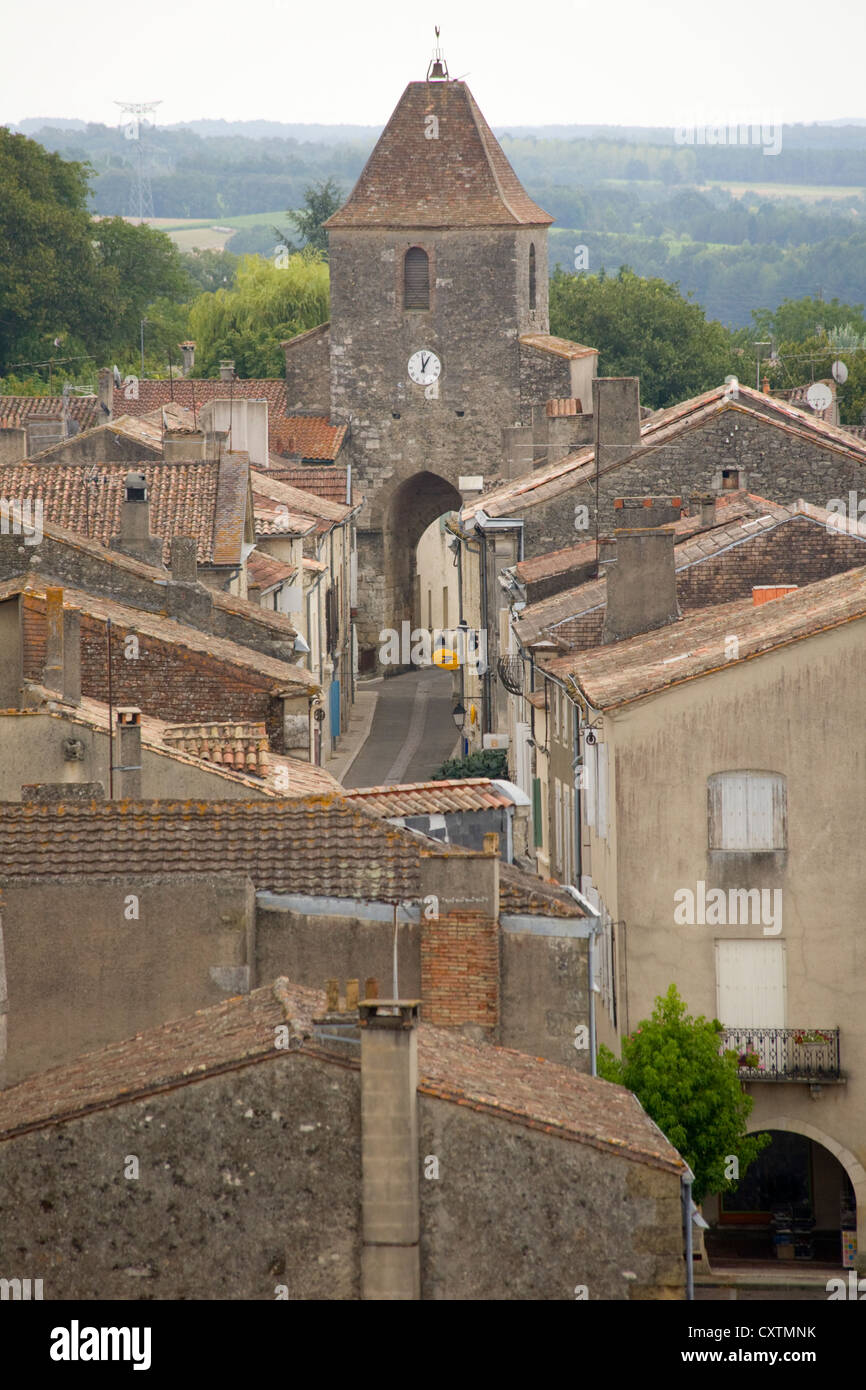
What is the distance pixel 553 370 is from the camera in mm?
67875

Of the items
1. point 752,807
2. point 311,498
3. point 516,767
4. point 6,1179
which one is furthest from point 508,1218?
point 311,498

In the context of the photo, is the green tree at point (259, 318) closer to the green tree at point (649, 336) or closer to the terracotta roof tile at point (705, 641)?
the green tree at point (649, 336)

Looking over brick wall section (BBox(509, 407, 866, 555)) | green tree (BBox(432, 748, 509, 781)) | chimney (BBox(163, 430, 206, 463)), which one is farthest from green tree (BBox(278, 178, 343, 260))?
brick wall section (BBox(509, 407, 866, 555))

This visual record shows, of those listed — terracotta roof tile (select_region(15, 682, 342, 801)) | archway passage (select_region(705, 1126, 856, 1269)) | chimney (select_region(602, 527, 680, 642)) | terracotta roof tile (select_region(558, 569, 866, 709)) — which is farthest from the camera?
chimney (select_region(602, 527, 680, 642))

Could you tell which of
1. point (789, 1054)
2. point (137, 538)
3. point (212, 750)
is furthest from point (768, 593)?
point (212, 750)

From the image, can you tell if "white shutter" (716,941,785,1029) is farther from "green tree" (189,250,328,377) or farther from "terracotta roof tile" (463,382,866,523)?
"green tree" (189,250,328,377)

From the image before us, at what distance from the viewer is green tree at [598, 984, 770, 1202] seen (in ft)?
75.6

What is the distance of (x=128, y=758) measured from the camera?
2300 cm

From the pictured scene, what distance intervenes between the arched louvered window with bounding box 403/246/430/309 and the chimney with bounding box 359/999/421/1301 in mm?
56328

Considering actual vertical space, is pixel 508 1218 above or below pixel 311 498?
below

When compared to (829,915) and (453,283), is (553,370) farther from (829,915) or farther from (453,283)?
(829,915)
